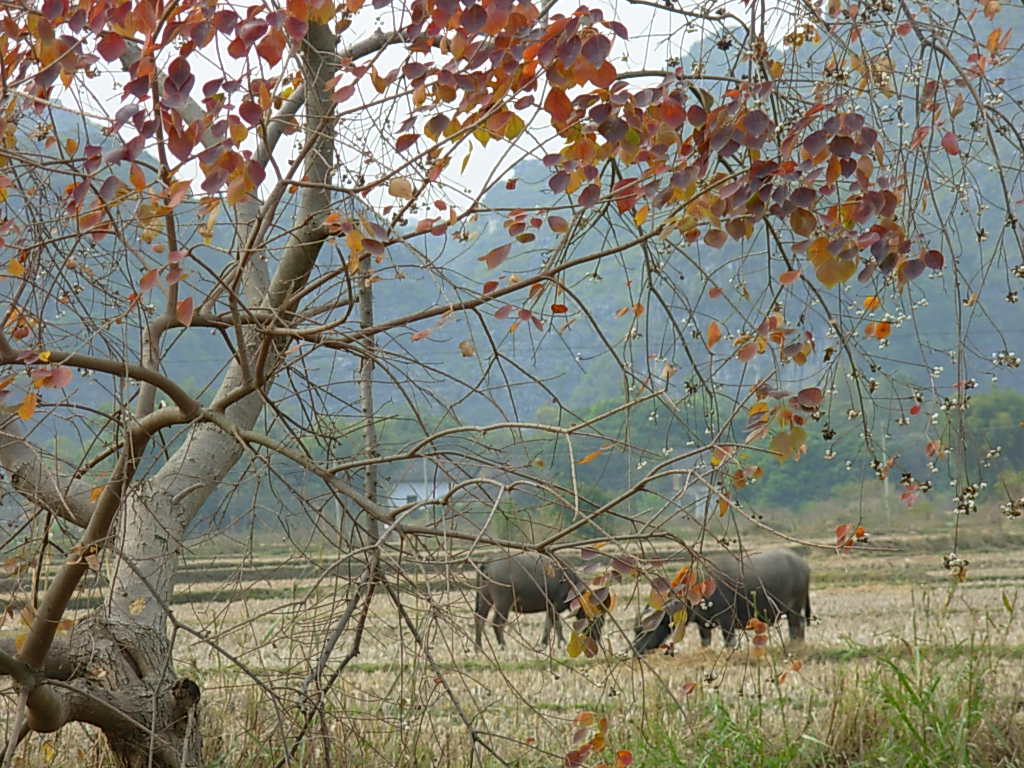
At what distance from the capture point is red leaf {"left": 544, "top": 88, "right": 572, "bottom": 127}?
2.57 meters

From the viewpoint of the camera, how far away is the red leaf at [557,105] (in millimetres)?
2572

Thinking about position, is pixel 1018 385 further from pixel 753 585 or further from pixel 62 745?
pixel 62 745

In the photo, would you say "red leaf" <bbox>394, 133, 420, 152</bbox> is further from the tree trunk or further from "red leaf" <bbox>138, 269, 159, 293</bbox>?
the tree trunk

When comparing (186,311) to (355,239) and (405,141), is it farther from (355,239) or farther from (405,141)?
(405,141)

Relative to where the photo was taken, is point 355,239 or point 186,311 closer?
point 355,239

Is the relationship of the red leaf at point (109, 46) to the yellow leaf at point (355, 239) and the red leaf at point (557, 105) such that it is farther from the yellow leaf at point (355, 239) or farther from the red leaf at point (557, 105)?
the red leaf at point (557, 105)

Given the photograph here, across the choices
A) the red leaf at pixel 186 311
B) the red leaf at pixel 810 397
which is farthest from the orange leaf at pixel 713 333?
the red leaf at pixel 186 311

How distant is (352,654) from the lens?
3002 mm

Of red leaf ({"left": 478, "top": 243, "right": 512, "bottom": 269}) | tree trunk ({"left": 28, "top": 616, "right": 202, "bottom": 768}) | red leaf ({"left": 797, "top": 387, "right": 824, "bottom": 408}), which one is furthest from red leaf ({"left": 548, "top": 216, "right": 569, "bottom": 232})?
tree trunk ({"left": 28, "top": 616, "right": 202, "bottom": 768})

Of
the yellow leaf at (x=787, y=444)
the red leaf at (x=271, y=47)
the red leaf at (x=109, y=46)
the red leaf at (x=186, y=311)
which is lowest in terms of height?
the yellow leaf at (x=787, y=444)

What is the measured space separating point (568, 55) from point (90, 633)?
2608 millimetres

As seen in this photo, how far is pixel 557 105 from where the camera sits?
258 centimetres

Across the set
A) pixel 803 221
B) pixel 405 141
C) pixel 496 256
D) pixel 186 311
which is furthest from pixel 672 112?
pixel 186 311

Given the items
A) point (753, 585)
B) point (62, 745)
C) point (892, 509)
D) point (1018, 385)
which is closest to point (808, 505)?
point (892, 509)
